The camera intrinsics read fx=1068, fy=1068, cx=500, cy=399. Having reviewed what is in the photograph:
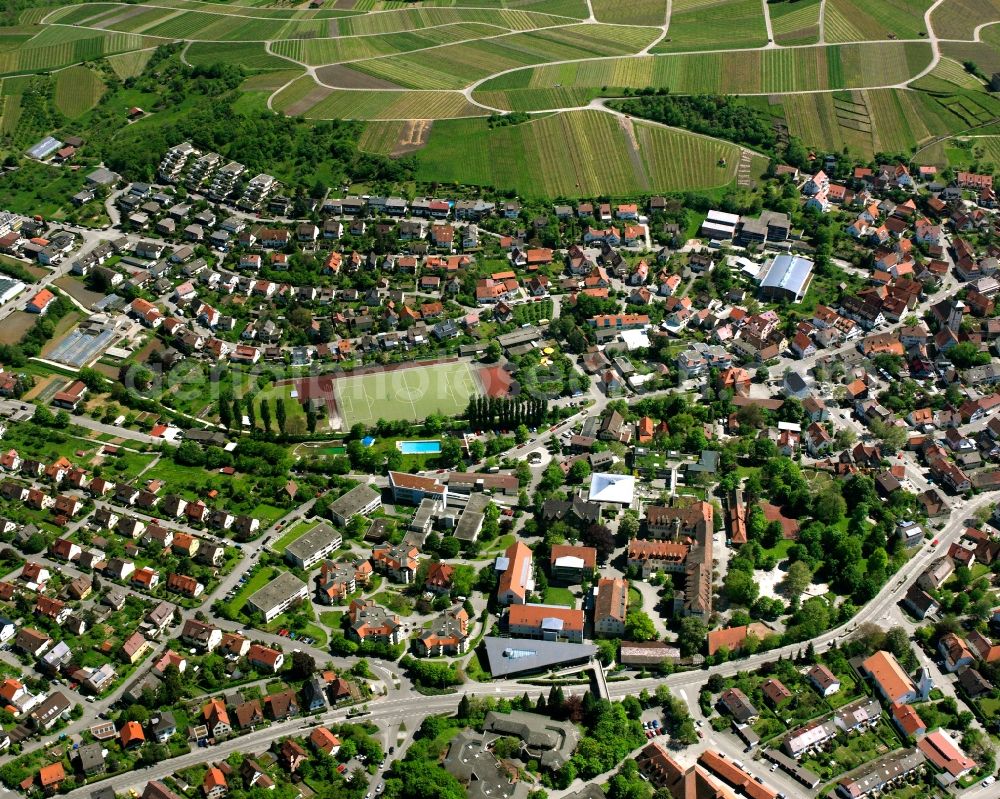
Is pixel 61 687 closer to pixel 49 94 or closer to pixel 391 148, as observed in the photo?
pixel 391 148

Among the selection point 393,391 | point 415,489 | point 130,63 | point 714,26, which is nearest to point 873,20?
point 714,26

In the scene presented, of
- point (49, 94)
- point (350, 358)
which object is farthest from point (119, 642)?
point (49, 94)

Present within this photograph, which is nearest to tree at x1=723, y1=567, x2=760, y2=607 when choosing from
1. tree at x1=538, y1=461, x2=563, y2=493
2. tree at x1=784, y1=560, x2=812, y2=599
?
tree at x1=784, y1=560, x2=812, y2=599

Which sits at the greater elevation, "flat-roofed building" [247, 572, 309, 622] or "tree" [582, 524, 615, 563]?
"flat-roofed building" [247, 572, 309, 622]

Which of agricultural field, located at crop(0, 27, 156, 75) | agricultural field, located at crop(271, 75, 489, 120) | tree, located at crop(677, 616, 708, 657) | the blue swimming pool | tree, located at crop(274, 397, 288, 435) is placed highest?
agricultural field, located at crop(0, 27, 156, 75)

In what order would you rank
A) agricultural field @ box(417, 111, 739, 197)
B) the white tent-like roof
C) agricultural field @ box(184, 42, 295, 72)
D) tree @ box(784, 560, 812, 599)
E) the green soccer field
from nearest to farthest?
tree @ box(784, 560, 812, 599), the white tent-like roof, the green soccer field, agricultural field @ box(417, 111, 739, 197), agricultural field @ box(184, 42, 295, 72)

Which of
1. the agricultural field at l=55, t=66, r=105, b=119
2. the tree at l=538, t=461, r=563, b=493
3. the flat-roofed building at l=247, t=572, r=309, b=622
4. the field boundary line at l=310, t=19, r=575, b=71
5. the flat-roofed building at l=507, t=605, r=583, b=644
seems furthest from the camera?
the field boundary line at l=310, t=19, r=575, b=71

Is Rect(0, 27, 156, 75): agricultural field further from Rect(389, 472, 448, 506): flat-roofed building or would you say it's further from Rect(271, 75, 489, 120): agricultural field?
Rect(389, 472, 448, 506): flat-roofed building
